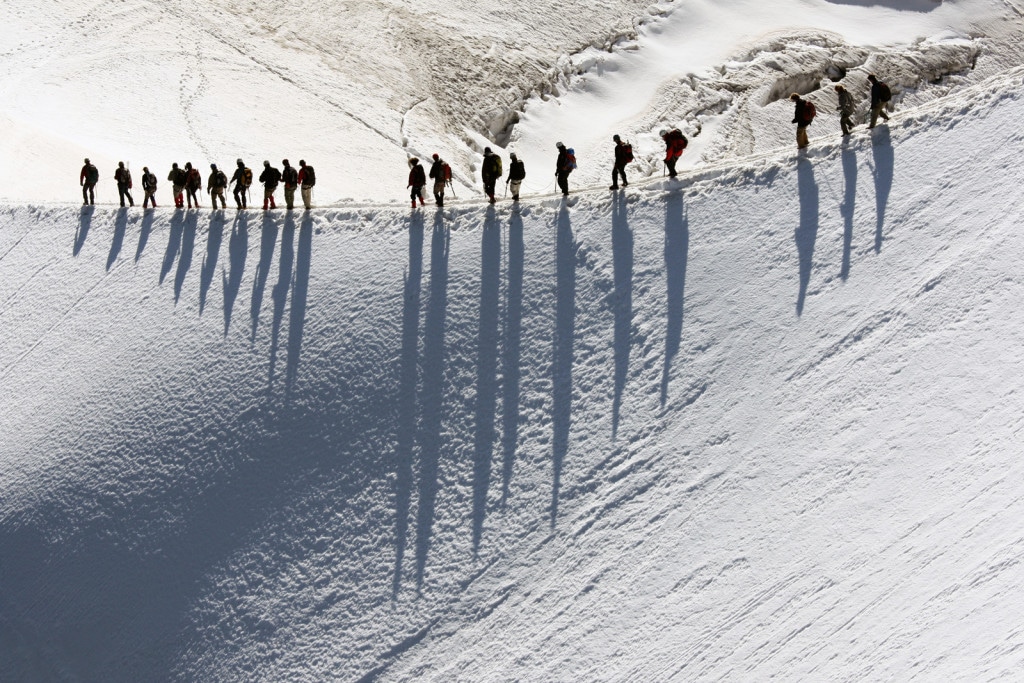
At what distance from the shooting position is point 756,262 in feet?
78.8

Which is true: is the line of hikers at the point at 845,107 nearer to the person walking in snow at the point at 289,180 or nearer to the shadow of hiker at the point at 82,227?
the person walking in snow at the point at 289,180

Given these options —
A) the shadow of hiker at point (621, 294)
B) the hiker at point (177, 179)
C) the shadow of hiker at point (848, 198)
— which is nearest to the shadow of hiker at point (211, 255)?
the hiker at point (177, 179)

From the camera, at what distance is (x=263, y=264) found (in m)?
25.9

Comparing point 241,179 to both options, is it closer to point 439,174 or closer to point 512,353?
point 439,174

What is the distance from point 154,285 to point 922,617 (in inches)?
694

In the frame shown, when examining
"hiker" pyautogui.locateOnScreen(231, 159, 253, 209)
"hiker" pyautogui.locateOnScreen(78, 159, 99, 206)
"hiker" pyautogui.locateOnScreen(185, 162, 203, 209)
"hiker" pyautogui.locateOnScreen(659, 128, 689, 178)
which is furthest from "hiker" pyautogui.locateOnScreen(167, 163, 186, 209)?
"hiker" pyautogui.locateOnScreen(659, 128, 689, 178)

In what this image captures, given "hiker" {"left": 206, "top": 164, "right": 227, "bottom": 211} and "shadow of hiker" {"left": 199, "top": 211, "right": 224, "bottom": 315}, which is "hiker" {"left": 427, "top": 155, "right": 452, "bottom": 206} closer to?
"hiker" {"left": 206, "top": 164, "right": 227, "bottom": 211}

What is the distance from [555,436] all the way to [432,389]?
9.32ft

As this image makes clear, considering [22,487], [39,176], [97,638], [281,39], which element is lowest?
[97,638]

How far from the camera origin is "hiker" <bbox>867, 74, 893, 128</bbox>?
2452cm

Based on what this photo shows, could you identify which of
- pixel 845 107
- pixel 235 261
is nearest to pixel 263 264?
pixel 235 261

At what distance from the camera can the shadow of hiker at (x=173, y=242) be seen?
1041 inches

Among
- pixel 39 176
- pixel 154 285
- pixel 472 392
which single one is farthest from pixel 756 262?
pixel 39 176

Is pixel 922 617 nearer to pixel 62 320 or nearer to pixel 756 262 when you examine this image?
pixel 756 262
